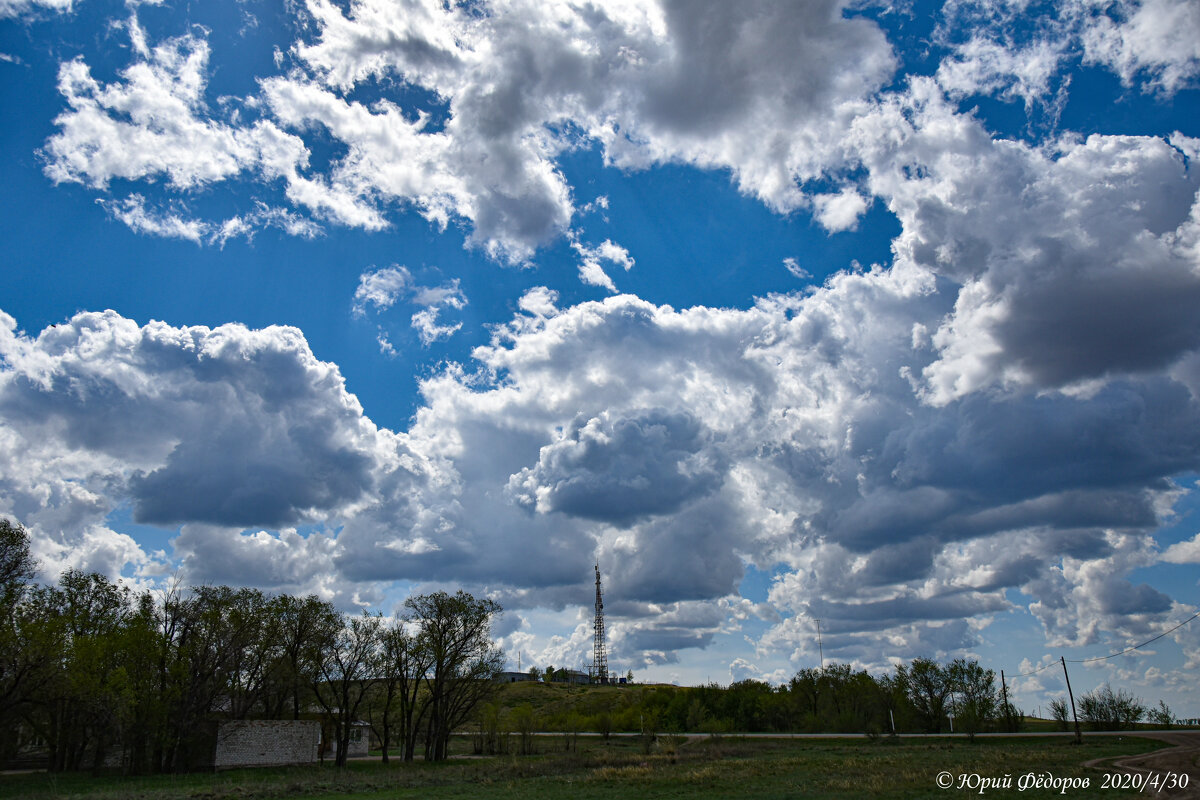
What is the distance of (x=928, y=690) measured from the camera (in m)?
93.0

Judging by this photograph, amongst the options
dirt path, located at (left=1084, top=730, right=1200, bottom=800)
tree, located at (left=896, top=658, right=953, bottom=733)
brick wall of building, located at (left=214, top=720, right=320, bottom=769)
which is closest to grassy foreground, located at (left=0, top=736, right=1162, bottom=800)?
dirt path, located at (left=1084, top=730, right=1200, bottom=800)

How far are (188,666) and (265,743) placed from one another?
8.87 m

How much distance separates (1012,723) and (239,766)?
277ft

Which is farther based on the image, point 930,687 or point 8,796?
point 930,687

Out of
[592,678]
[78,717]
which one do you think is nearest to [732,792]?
[78,717]

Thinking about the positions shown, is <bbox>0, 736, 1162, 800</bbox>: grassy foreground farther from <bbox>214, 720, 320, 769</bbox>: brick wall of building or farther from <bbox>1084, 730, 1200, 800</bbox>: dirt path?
<bbox>214, 720, 320, 769</bbox>: brick wall of building

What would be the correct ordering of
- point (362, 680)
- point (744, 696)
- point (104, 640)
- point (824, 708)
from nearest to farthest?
point (104, 640), point (362, 680), point (824, 708), point (744, 696)

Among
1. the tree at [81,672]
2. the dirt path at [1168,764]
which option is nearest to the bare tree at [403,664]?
the tree at [81,672]

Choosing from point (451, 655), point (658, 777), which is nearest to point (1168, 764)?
point (658, 777)

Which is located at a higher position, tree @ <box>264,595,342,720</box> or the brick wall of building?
tree @ <box>264,595,342,720</box>

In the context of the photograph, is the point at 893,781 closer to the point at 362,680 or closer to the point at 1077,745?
the point at 1077,745

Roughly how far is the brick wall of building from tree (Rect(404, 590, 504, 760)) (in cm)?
1156

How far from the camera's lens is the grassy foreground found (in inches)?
1458

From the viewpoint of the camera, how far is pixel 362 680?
66.6 m
